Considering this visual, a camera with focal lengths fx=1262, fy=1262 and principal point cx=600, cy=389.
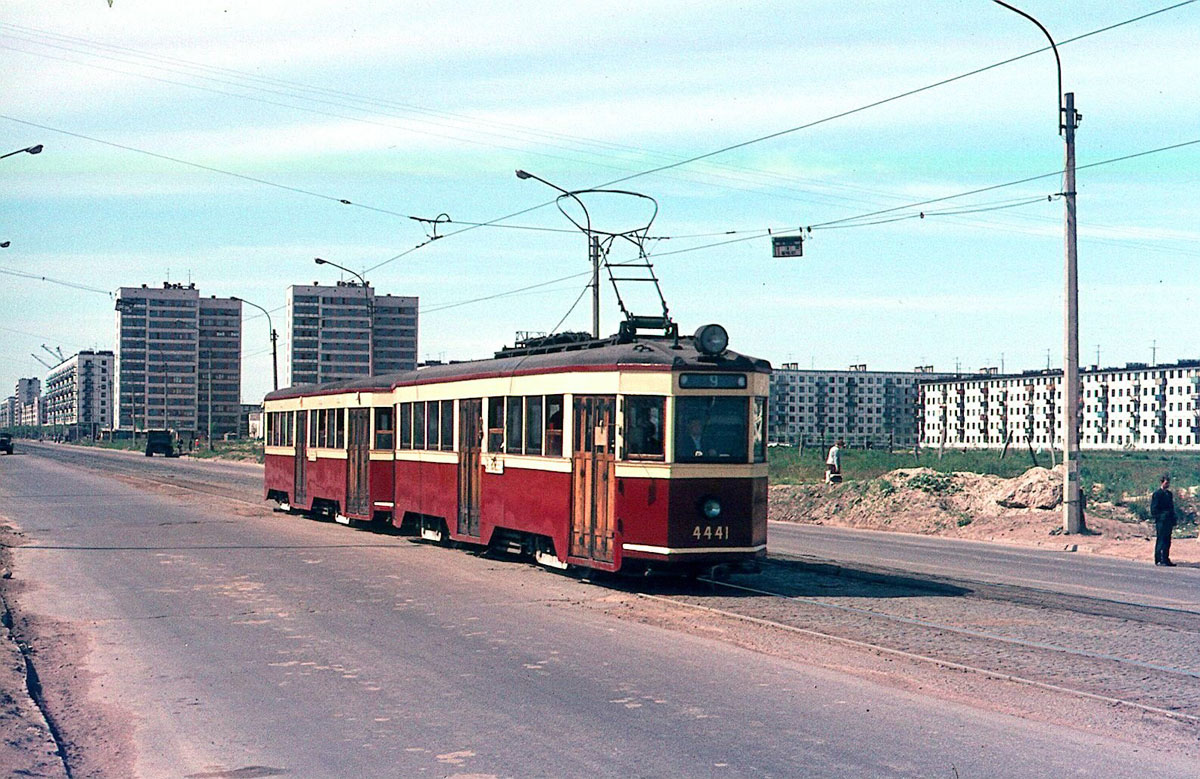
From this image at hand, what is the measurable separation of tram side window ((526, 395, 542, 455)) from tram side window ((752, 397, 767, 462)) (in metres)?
2.95

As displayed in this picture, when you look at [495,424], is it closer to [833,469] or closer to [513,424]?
[513,424]

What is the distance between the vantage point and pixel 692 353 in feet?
49.2

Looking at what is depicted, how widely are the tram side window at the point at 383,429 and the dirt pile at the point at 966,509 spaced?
1272cm

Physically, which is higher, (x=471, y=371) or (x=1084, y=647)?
(x=471, y=371)

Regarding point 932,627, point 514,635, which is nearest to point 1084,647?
point 932,627

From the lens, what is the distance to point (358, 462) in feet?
79.0

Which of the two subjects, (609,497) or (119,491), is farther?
(119,491)

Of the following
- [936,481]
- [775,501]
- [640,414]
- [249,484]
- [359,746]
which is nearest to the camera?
[359,746]

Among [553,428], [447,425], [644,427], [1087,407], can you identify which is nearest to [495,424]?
[553,428]

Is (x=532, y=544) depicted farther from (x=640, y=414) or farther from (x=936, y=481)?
(x=936, y=481)

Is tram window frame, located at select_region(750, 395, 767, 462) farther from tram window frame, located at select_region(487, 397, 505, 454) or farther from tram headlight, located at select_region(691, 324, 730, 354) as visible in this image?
tram window frame, located at select_region(487, 397, 505, 454)

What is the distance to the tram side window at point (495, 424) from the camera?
17641mm

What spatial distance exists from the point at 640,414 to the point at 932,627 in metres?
4.32

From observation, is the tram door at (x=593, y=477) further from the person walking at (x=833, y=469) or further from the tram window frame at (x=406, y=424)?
the person walking at (x=833, y=469)
